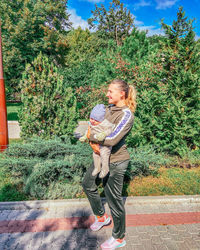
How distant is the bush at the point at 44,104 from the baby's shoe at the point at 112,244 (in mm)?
3924

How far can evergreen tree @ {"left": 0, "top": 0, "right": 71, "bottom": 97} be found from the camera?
20.4 meters

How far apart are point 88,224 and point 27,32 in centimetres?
2159

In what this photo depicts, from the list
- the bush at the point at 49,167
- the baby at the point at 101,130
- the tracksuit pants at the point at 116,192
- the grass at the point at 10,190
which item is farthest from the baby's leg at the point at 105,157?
the grass at the point at 10,190

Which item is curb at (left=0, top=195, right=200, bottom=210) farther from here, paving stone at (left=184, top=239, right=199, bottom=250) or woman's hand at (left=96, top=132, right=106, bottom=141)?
woman's hand at (left=96, top=132, right=106, bottom=141)

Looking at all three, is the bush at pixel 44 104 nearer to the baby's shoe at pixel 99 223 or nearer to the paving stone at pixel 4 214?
the paving stone at pixel 4 214

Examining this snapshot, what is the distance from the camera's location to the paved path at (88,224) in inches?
109

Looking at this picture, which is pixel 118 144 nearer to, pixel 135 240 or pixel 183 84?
pixel 135 240

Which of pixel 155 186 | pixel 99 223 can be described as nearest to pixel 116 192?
pixel 99 223

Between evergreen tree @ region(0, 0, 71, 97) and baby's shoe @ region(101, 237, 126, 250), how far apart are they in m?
20.8

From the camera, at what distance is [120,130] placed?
229 cm

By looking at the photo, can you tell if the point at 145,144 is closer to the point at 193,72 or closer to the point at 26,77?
the point at 193,72

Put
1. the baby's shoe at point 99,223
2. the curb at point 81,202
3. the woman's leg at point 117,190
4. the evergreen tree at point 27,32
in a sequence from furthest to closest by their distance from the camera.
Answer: the evergreen tree at point 27,32
the curb at point 81,202
the baby's shoe at point 99,223
the woman's leg at point 117,190

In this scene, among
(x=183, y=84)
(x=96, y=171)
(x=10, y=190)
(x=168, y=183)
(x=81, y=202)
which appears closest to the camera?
(x=96, y=171)

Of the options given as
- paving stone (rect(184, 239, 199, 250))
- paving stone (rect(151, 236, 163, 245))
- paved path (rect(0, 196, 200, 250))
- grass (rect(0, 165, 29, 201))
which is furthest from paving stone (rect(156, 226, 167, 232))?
grass (rect(0, 165, 29, 201))
